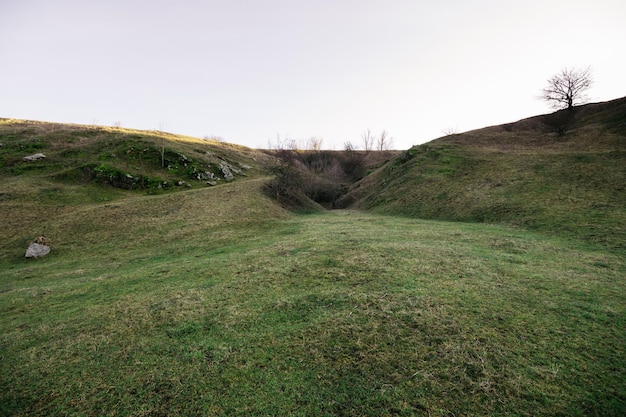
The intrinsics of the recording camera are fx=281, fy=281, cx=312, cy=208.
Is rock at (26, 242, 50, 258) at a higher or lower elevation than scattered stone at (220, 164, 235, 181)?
lower

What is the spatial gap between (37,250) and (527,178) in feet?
141

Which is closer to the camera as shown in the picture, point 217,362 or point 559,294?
point 217,362

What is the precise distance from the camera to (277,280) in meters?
12.0

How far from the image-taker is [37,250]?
64.1 ft

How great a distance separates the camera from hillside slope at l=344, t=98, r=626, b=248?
67.5ft

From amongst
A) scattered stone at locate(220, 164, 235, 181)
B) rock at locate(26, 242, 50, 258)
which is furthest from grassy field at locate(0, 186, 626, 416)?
scattered stone at locate(220, 164, 235, 181)

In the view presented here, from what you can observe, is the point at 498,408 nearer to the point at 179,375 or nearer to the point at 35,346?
the point at 179,375

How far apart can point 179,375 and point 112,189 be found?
38.5 meters

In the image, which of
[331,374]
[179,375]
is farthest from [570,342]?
[179,375]

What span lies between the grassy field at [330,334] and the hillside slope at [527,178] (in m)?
6.93

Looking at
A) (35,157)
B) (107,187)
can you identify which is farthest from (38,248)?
(35,157)

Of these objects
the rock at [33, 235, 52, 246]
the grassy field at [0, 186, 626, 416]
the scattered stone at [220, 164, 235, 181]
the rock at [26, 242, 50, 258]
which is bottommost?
the rock at [26, 242, 50, 258]

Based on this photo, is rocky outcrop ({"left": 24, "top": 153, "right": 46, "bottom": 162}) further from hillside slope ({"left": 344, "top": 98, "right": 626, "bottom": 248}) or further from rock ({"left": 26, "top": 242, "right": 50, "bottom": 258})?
hillside slope ({"left": 344, "top": 98, "right": 626, "bottom": 248})

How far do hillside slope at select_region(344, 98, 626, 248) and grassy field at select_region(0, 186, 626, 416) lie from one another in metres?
6.93
